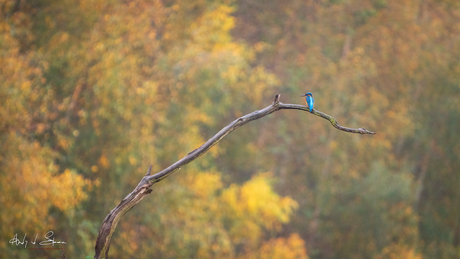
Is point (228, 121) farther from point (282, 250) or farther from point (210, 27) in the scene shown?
point (210, 27)

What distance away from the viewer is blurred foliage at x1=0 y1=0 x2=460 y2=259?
7.86m

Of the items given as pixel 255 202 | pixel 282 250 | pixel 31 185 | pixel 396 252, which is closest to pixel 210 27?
pixel 255 202

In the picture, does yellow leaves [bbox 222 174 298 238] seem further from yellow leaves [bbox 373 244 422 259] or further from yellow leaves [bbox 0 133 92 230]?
yellow leaves [bbox 0 133 92 230]

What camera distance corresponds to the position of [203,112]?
13.7 metres

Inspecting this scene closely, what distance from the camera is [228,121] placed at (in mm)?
19219

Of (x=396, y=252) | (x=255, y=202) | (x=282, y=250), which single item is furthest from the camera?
(x=282, y=250)

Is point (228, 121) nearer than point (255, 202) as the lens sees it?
No

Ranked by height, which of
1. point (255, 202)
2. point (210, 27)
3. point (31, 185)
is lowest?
point (255, 202)

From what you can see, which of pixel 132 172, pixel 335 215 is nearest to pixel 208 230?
pixel 132 172

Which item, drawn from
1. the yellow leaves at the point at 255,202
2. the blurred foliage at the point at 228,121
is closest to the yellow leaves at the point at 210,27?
the blurred foliage at the point at 228,121

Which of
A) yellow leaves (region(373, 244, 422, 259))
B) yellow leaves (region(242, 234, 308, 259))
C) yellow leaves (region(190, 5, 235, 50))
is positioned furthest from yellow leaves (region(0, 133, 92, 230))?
yellow leaves (region(373, 244, 422, 259))

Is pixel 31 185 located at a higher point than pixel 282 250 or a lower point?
higher

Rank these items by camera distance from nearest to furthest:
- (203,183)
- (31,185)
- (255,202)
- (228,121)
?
(31,185), (203,183), (255,202), (228,121)

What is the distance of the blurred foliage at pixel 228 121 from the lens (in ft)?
25.8
